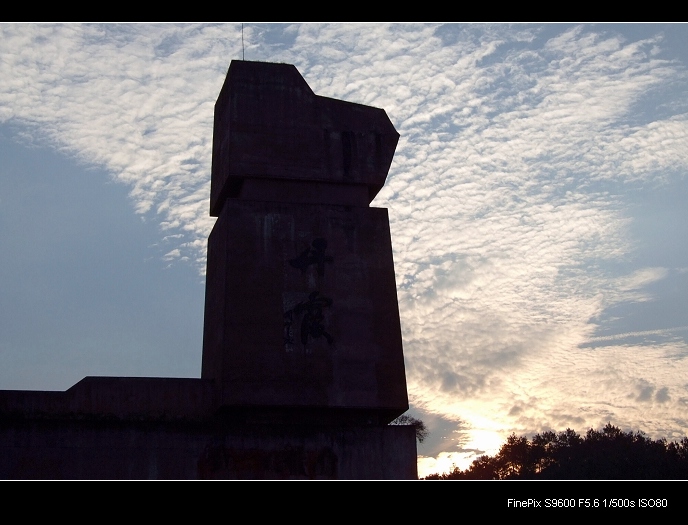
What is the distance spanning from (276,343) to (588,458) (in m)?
18.2

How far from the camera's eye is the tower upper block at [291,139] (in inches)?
796

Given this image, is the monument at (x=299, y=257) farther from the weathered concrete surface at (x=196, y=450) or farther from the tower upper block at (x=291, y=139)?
the weathered concrete surface at (x=196, y=450)

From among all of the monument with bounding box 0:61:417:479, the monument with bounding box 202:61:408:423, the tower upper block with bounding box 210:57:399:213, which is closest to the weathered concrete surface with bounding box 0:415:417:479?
the monument with bounding box 0:61:417:479

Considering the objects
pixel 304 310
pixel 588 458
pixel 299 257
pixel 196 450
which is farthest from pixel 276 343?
pixel 588 458

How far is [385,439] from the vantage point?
18.6 meters

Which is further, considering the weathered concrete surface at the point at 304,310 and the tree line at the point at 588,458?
the tree line at the point at 588,458

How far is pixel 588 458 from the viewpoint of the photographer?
32.7 m

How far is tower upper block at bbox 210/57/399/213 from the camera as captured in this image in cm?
2022

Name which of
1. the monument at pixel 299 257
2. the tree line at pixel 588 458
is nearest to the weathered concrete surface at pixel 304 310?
the monument at pixel 299 257

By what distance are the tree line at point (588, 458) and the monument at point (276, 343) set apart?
1515cm

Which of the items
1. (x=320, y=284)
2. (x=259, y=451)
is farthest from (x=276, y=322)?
(x=259, y=451)

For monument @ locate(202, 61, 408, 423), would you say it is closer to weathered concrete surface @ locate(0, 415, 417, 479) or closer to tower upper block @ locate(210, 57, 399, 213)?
tower upper block @ locate(210, 57, 399, 213)

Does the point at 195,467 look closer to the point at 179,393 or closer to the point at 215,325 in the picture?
the point at 179,393

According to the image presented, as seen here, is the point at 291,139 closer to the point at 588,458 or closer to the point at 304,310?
the point at 304,310
